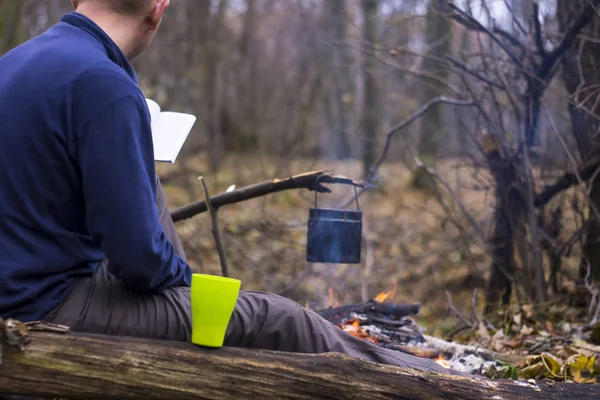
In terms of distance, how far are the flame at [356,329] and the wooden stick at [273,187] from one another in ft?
2.52

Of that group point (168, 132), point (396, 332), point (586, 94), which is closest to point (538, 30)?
point (586, 94)

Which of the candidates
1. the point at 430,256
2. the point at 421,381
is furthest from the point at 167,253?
the point at 430,256

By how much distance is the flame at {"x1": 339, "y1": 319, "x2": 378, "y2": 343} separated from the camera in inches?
142

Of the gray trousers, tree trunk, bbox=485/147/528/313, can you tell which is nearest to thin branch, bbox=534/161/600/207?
tree trunk, bbox=485/147/528/313

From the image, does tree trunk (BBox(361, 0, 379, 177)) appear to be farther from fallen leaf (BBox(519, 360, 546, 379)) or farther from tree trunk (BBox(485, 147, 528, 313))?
fallen leaf (BBox(519, 360, 546, 379))

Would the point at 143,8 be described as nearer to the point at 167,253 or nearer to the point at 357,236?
the point at 167,253

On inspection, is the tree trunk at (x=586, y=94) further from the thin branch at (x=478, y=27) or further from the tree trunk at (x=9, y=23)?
the tree trunk at (x=9, y=23)

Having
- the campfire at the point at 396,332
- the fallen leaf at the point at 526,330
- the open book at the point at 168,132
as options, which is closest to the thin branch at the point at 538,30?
the fallen leaf at the point at 526,330

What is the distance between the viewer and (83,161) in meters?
2.13

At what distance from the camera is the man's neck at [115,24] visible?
97.2 inches

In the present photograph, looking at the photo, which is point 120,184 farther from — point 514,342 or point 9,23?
point 9,23

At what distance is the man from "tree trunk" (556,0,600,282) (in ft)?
11.7

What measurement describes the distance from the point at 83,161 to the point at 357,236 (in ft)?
6.07

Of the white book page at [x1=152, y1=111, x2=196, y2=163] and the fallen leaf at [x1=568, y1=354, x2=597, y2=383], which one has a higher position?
the white book page at [x1=152, y1=111, x2=196, y2=163]
